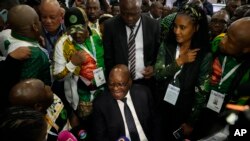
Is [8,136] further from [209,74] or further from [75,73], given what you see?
[209,74]

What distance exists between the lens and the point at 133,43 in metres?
3.16

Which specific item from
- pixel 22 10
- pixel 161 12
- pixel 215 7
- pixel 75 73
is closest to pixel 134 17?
pixel 75 73

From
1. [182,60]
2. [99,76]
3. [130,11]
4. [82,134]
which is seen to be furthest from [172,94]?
[82,134]

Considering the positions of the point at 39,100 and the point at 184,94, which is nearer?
the point at 39,100

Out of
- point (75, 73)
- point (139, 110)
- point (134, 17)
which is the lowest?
point (139, 110)

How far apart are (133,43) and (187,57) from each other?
2.32ft

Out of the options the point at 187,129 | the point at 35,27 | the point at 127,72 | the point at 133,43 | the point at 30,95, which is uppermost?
the point at 35,27

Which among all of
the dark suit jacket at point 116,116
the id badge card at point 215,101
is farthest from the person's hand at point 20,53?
the id badge card at point 215,101

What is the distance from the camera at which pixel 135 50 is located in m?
3.18

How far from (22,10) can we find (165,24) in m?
1.75

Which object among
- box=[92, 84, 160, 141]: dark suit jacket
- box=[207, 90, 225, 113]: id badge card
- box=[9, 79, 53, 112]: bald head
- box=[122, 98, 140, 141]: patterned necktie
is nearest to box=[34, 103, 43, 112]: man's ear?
box=[9, 79, 53, 112]: bald head

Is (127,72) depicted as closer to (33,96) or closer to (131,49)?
(131,49)

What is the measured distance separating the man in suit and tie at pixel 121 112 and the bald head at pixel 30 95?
71cm

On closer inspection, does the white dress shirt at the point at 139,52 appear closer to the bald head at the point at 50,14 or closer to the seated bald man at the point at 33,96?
the bald head at the point at 50,14
